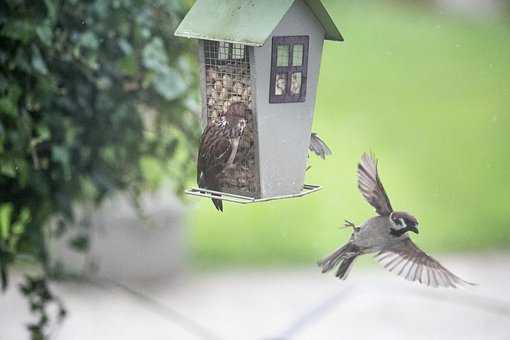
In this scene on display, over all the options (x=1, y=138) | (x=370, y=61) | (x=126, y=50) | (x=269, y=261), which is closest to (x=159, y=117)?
(x=126, y=50)

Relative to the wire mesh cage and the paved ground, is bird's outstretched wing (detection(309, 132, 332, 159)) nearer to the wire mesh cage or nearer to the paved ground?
the wire mesh cage

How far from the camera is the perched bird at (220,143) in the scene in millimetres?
1402

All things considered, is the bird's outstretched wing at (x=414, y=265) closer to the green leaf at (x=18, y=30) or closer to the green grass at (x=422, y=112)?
the green grass at (x=422, y=112)

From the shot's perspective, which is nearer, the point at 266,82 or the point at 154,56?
the point at 266,82

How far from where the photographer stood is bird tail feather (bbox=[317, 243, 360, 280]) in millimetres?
1277

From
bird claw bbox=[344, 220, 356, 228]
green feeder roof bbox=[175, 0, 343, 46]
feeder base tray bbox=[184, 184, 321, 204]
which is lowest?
bird claw bbox=[344, 220, 356, 228]

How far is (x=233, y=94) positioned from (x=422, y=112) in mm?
381

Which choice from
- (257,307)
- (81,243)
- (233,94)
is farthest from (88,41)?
(257,307)

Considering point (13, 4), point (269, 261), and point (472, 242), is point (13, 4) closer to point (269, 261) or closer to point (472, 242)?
point (472, 242)

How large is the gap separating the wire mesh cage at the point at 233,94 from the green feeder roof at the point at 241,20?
0.18ft

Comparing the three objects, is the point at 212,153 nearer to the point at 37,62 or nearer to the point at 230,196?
the point at 230,196

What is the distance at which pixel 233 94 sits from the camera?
1431 mm

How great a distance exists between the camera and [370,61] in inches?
67.4

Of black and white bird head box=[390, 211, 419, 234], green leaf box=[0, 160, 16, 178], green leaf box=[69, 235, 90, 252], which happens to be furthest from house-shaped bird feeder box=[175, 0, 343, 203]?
green leaf box=[69, 235, 90, 252]
